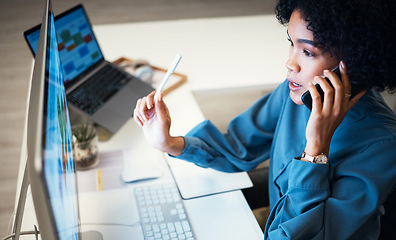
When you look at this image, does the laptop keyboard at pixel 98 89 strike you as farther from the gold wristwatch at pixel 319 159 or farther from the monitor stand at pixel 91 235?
the gold wristwatch at pixel 319 159

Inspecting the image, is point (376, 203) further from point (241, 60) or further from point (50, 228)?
point (241, 60)

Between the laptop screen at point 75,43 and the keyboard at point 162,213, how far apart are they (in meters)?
0.54

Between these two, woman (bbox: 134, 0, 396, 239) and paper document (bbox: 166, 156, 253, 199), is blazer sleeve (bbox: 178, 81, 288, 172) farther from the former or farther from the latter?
woman (bbox: 134, 0, 396, 239)

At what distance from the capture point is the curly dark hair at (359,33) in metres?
0.84

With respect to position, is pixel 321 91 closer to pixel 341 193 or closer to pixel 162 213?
pixel 341 193

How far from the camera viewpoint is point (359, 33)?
846mm

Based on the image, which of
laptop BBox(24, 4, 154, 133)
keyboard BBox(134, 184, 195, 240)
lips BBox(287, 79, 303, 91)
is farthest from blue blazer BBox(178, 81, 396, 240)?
laptop BBox(24, 4, 154, 133)

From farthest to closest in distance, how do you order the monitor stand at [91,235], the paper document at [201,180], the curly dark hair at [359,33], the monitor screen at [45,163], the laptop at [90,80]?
the laptop at [90,80], the paper document at [201,180], the monitor stand at [91,235], the curly dark hair at [359,33], the monitor screen at [45,163]

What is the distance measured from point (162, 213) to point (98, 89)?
1.97 ft

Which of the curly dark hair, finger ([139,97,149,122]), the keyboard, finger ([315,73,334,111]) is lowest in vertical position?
the keyboard

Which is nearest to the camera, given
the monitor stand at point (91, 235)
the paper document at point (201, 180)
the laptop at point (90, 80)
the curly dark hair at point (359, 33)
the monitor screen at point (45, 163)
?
the monitor screen at point (45, 163)

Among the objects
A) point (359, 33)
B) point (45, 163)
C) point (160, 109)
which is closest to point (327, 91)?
point (359, 33)

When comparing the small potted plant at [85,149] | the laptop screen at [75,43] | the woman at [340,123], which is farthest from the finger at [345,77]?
the laptop screen at [75,43]

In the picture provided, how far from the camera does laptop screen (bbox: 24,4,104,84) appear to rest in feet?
4.51
